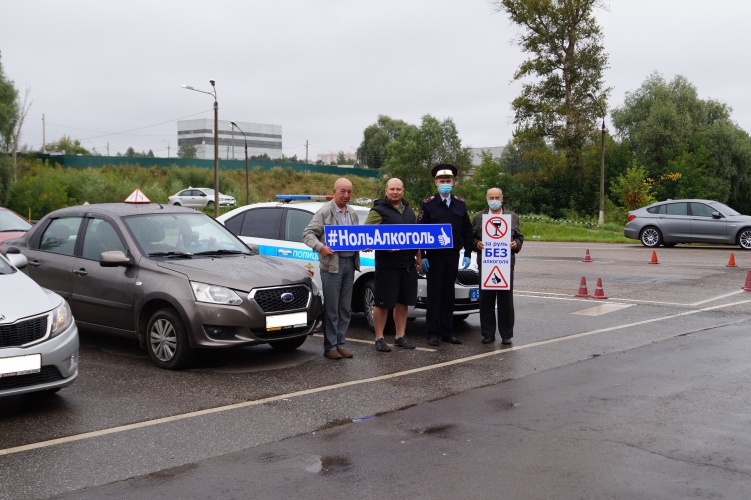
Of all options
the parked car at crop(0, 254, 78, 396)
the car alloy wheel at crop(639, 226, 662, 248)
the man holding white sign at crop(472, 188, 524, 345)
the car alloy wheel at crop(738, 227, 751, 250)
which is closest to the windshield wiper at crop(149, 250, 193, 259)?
the parked car at crop(0, 254, 78, 396)

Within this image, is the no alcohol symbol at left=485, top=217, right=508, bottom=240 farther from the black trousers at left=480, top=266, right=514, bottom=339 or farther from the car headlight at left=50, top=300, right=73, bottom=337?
the car headlight at left=50, top=300, right=73, bottom=337

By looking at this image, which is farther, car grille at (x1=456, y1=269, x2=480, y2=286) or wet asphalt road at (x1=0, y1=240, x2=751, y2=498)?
car grille at (x1=456, y1=269, x2=480, y2=286)

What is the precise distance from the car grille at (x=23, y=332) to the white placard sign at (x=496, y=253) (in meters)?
5.23

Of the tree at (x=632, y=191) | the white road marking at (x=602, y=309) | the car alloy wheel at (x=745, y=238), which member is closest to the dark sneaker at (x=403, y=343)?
the white road marking at (x=602, y=309)

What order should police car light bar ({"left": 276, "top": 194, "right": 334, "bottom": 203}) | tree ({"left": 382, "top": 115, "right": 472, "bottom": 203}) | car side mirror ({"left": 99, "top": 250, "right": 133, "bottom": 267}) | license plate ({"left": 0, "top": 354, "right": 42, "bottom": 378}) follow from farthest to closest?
tree ({"left": 382, "top": 115, "right": 472, "bottom": 203}) → police car light bar ({"left": 276, "top": 194, "right": 334, "bottom": 203}) → car side mirror ({"left": 99, "top": 250, "right": 133, "bottom": 267}) → license plate ({"left": 0, "top": 354, "right": 42, "bottom": 378})

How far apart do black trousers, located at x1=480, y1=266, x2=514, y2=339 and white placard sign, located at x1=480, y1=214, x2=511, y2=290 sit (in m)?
0.12

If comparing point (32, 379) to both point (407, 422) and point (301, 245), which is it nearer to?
point (407, 422)

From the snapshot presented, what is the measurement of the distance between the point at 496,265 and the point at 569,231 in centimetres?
2847

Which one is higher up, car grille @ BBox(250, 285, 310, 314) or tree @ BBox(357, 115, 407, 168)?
tree @ BBox(357, 115, 407, 168)

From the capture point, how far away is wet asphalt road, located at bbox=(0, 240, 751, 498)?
4.82 metres

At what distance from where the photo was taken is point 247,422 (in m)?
6.23

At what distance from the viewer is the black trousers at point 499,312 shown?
9.67 metres

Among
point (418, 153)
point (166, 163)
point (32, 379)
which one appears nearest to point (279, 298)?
point (32, 379)

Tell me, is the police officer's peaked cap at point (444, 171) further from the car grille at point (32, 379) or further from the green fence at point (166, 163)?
the green fence at point (166, 163)
